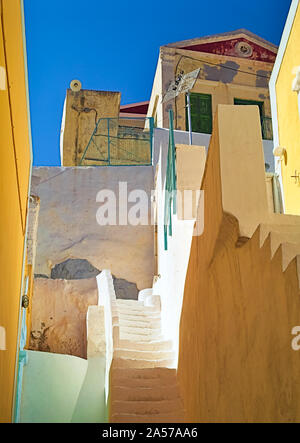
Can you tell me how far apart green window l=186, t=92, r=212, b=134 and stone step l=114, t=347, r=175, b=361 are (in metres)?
10.7

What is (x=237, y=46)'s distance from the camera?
19078 mm

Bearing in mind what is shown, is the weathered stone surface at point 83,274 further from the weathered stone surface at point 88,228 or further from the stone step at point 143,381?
the stone step at point 143,381

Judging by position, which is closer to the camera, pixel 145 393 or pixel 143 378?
pixel 145 393

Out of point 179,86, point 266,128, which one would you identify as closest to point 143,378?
point 179,86

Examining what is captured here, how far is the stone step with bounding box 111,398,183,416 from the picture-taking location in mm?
6797

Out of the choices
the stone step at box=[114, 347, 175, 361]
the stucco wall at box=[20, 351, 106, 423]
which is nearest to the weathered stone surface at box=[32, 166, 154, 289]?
the stucco wall at box=[20, 351, 106, 423]

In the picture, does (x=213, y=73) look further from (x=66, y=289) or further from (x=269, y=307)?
(x=269, y=307)

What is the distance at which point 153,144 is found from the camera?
50.0ft

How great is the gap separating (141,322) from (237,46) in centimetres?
1226

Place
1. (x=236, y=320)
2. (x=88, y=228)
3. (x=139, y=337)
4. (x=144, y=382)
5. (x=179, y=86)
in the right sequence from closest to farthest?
(x=236, y=320)
(x=144, y=382)
(x=139, y=337)
(x=88, y=228)
(x=179, y=86)

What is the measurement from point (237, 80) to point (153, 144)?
197 inches

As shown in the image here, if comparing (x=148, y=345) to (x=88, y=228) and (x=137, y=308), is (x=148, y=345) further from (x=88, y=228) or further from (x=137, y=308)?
(x=88, y=228)

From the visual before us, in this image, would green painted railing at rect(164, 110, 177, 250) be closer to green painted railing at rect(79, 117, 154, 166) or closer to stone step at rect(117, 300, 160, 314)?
stone step at rect(117, 300, 160, 314)
